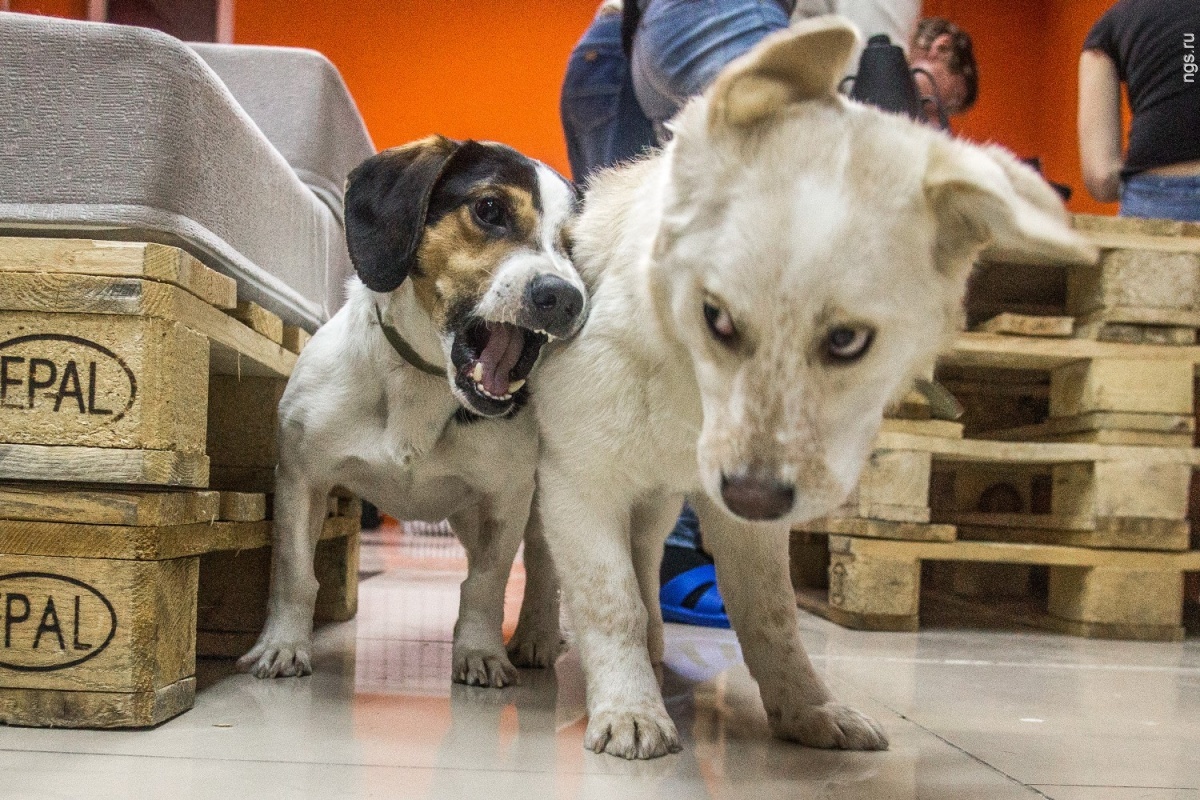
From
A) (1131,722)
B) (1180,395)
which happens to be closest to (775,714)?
(1131,722)

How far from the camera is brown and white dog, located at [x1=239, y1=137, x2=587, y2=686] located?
1949mm

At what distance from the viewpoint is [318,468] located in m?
2.09

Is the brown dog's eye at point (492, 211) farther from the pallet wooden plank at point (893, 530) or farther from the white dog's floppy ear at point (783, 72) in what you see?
the pallet wooden plank at point (893, 530)

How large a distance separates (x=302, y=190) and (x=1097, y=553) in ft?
7.90

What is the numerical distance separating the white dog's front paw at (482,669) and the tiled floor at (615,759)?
0.04 metres

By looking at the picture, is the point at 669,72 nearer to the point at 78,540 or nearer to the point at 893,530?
the point at 893,530

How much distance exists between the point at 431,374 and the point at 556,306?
0.43 metres

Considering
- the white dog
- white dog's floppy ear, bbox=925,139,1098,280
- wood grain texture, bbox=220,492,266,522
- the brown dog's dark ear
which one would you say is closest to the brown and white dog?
the brown dog's dark ear

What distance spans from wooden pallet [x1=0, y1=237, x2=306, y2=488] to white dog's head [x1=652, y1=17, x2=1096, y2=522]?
77 cm

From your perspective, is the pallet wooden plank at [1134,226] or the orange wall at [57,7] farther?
the pallet wooden plank at [1134,226]

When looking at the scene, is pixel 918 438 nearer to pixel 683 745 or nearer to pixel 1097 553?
pixel 1097 553

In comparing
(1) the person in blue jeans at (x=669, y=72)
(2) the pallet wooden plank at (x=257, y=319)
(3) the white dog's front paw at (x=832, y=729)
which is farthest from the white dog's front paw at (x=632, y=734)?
(1) the person in blue jeans at (x=669, y=72)

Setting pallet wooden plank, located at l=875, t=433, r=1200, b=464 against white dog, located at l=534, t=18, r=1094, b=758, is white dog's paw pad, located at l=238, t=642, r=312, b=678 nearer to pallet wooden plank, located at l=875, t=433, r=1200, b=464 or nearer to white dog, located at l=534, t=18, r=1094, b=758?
white dog, located at l=534, t=18, r=1094, b=758

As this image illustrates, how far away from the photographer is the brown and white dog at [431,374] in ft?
6.40
